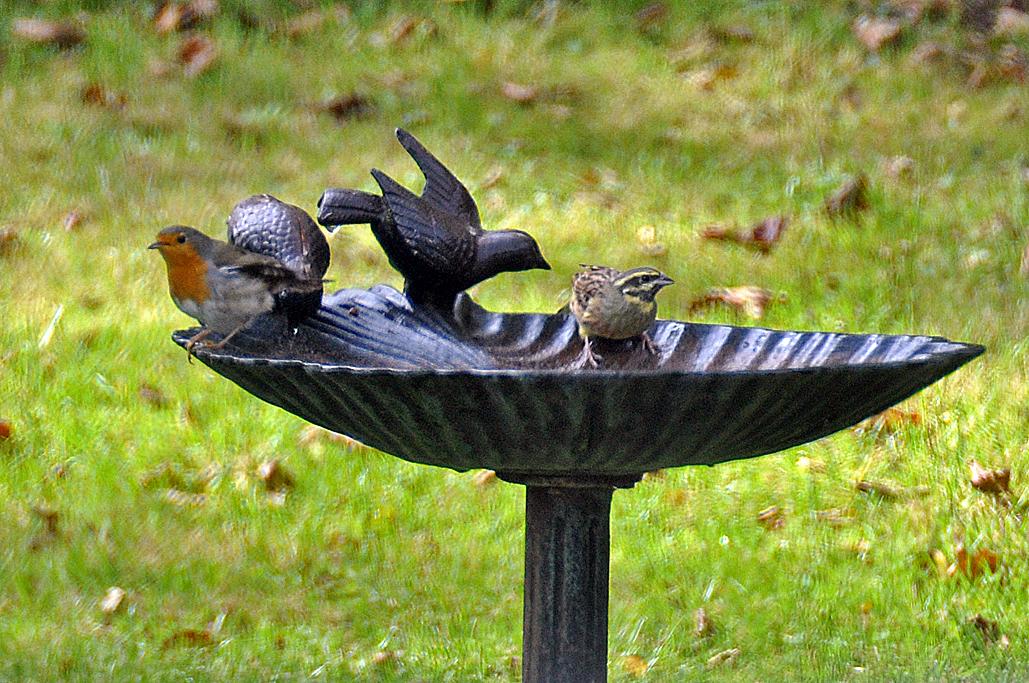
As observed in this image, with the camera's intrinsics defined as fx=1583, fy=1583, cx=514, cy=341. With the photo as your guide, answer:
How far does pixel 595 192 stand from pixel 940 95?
2063mm

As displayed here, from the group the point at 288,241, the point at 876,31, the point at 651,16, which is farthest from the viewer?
the point at 651,16

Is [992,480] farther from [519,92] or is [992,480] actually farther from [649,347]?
[519,92]

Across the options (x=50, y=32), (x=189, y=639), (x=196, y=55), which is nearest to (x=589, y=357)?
(x=189, y=639)

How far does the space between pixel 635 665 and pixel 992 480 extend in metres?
1.25

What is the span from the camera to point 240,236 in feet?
10.8

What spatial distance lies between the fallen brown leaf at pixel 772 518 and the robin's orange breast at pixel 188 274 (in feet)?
7.35

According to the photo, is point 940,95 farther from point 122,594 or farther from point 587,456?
point 587,456

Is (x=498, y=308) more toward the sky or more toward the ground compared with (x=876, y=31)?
more toward the ground

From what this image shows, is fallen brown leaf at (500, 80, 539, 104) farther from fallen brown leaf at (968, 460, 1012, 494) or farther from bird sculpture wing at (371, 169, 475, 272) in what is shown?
bird sculpture wing at (371, 169, 475, 272)

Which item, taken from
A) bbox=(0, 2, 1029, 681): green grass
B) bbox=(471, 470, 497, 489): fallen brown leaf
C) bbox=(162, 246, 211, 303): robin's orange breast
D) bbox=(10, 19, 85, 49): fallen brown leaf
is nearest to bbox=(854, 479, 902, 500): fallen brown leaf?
bbox=(0, 2, 1029, 681): green grass

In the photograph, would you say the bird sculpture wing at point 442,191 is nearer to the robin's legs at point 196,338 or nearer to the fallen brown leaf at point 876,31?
the robin's legs at point 196,338

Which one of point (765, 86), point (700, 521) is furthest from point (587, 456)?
point (765, 86)

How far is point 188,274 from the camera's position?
318 centimetres

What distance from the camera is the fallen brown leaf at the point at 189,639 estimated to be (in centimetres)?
437
